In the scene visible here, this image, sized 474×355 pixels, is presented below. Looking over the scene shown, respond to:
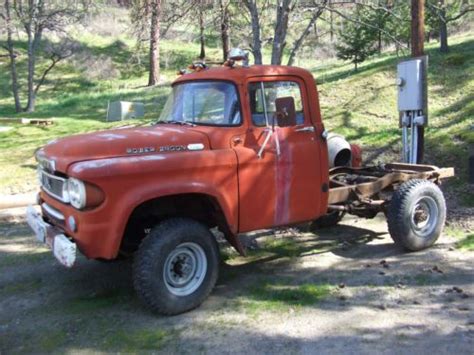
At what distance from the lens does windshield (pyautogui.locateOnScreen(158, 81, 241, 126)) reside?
5164 millimetres

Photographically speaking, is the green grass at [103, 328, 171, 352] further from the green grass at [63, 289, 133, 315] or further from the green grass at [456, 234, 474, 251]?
the green grass at [456, 234, 474, 251]

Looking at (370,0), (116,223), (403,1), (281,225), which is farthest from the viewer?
(403,1)

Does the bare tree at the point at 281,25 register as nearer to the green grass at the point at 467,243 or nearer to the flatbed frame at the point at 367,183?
the flatbed frame at the point at 367,183

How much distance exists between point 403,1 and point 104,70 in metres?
24.9

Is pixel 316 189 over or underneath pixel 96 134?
underneath

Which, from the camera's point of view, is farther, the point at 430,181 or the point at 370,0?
the point at 370,0

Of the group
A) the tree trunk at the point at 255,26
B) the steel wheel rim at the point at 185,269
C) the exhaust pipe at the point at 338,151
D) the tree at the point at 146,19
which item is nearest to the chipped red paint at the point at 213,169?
the steel wheel rim at the point at 185,269

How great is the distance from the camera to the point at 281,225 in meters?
5.42

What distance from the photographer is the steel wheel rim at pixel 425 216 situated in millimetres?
6293

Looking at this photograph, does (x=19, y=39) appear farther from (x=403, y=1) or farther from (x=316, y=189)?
(x=316, y=189)

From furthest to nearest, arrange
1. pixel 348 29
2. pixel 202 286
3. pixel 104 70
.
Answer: pixel 104 70 → pixel 348 29 → pixel 202 286

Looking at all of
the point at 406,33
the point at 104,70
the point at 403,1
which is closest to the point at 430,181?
the point at 403,1

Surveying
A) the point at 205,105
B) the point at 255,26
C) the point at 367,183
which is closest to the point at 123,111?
the point at 255,26

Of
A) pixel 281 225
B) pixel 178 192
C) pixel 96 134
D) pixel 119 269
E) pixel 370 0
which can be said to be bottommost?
pixel 119 269
